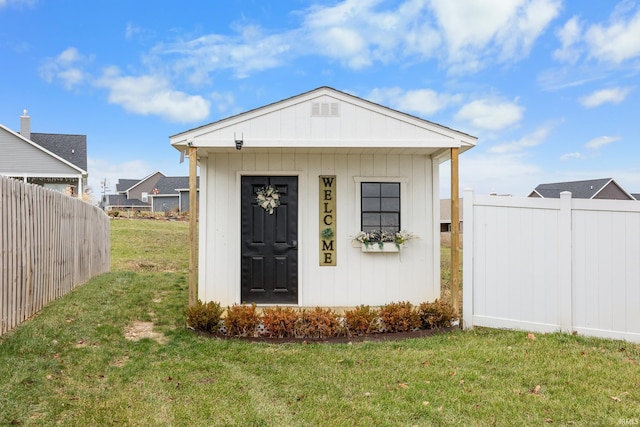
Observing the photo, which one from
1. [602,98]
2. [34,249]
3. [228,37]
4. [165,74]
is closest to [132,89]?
[165,74]

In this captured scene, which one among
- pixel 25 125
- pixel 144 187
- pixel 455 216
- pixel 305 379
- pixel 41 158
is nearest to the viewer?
pixel 305 379

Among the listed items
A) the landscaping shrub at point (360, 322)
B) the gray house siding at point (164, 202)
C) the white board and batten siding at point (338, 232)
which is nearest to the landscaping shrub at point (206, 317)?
the white board and batten siding at point (338, 232)

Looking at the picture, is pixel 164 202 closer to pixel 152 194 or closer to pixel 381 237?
pixel 152 194

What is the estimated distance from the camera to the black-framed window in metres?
7.00

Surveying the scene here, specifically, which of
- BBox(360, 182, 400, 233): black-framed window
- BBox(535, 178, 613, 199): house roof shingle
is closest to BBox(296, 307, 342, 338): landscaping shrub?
BBox(360, 182, 400, 233): black-framed window

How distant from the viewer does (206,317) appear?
5.67 metres

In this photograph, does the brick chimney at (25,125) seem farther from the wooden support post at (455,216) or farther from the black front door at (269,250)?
the wooden support post at (455,216)

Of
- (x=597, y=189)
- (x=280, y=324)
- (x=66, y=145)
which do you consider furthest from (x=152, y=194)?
(x=280, y=324)

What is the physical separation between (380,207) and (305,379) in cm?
355

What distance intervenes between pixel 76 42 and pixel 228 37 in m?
6.79

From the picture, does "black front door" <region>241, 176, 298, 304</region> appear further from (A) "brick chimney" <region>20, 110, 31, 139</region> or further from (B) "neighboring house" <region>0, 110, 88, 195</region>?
(A) "brick chimney" <region>20, 110, 31, 139</region>

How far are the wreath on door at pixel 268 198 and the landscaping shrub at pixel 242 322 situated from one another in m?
1.83

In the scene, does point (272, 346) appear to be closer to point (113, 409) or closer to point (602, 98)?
point (113, 409)

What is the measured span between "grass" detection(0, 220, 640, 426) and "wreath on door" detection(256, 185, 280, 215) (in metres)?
2.23
